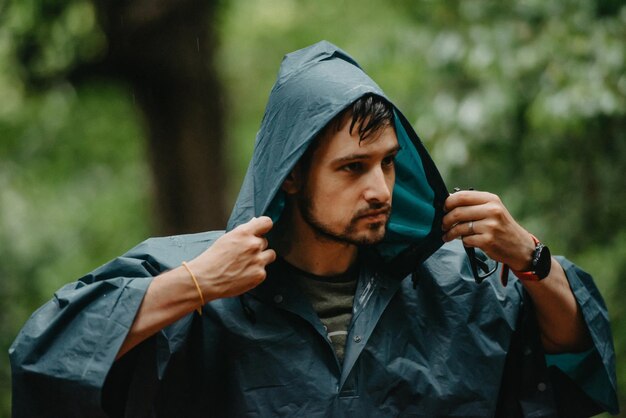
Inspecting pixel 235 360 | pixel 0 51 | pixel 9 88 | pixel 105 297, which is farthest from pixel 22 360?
pixel 9 88

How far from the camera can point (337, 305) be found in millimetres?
2910

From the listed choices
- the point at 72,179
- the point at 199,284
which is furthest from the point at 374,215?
the point at 72,179

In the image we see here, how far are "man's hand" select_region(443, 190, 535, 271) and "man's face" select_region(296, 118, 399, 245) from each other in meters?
0.21

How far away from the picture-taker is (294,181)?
288 cm

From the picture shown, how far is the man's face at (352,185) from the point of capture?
108 inches

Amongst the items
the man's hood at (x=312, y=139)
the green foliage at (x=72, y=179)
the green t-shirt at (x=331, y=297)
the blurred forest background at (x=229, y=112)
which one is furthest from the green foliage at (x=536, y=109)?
the green foliage at (x=72, y=179)

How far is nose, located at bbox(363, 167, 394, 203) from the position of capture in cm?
272

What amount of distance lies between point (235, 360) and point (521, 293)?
3.09 feet

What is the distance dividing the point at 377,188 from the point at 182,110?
5.28 metres

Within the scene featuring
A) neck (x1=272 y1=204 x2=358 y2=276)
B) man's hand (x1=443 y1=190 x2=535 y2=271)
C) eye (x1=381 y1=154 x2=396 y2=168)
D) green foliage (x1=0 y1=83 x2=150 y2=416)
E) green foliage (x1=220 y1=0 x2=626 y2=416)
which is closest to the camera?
man's hand (x1=443 y1=190 x2=535 y2=271)

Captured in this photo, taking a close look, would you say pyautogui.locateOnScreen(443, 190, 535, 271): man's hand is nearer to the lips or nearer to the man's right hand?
the lips

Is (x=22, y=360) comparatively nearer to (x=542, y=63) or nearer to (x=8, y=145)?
(x=542, y=63)

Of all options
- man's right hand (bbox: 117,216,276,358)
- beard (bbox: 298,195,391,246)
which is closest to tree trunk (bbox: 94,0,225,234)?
beard (bbox: 298,195,391,246)

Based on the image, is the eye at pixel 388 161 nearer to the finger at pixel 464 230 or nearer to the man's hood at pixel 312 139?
the man's hood at pixel 312 139
